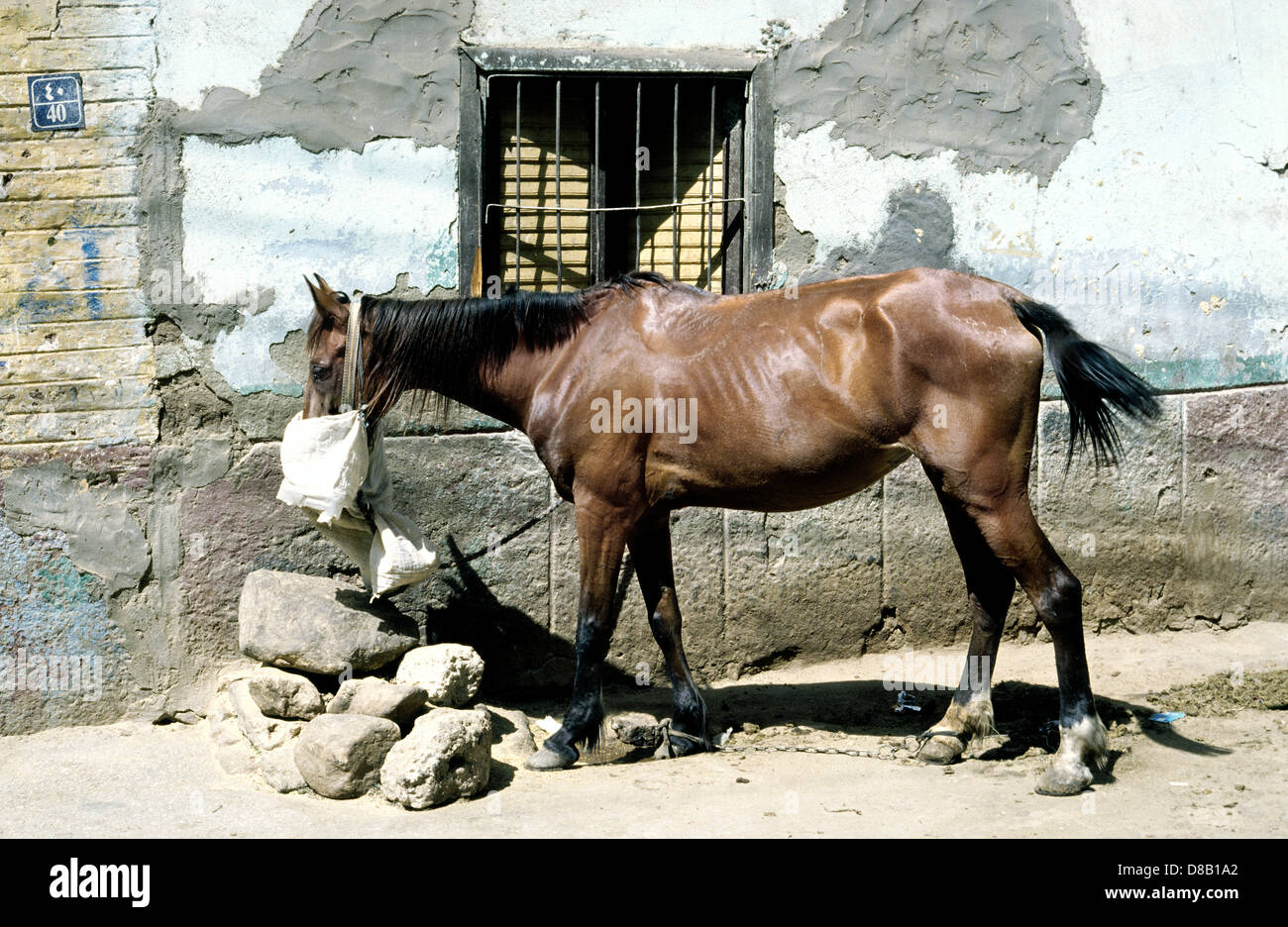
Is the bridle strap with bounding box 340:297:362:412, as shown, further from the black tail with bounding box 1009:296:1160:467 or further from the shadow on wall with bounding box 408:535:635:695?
the black tail with bounding box 1009:296:1160:467

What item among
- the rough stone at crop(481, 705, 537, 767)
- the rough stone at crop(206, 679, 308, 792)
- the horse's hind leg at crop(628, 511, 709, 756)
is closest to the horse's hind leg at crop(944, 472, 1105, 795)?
the horse's hind leg at crop(628, 511, 709, 756)

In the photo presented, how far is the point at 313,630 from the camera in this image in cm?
554

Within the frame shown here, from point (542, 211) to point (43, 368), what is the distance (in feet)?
8.31

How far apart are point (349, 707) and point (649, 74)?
342 centimetres

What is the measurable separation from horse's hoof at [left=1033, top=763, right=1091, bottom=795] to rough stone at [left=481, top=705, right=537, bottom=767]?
2.15 m

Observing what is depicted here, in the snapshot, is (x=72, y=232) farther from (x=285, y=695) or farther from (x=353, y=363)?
(x=285, y=695)

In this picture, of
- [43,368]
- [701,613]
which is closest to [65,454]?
[43,368]

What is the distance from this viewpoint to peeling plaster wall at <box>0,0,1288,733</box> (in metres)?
5.93

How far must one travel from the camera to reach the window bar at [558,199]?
6.27 meters

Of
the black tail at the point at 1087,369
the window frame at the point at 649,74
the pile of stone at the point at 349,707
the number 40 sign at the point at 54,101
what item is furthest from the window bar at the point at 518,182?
the black tail at the point at 1087,369

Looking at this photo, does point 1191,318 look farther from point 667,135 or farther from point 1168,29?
point 667,135

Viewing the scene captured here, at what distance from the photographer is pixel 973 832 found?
14.8 feet

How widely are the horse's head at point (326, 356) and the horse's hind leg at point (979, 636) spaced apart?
2.73 meters

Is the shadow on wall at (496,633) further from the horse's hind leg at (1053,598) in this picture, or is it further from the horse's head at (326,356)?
the horse's hind leg at (1053,598)
